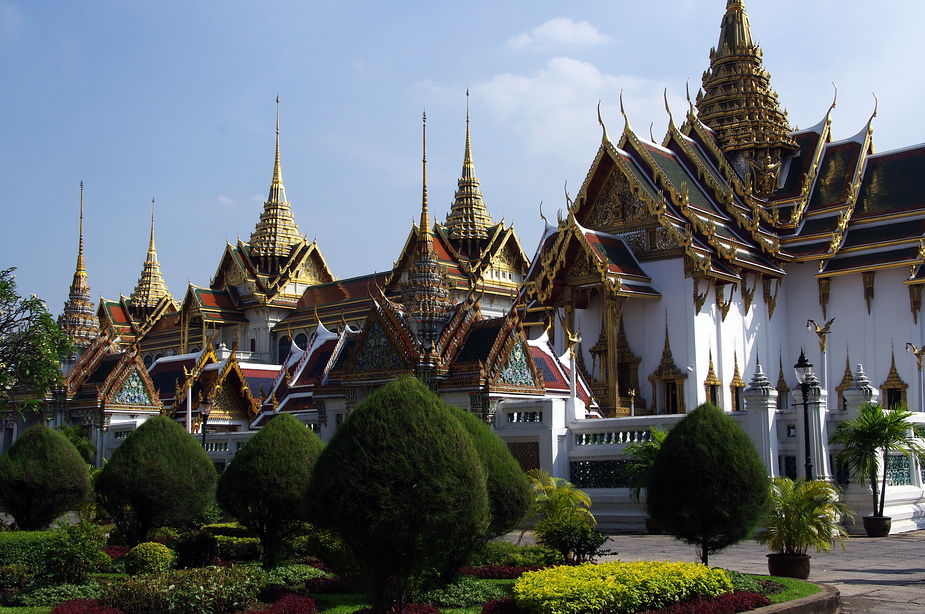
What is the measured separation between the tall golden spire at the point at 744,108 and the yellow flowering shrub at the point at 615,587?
25872 mm

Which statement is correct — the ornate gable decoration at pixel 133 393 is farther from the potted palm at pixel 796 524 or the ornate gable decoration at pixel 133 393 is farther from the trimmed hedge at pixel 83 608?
the potted palm at pixel 796 524

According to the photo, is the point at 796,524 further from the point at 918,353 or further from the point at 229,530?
the point at 918,353

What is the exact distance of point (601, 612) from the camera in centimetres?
789

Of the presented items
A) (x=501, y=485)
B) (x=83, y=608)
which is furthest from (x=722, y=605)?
(x=83, y=608)

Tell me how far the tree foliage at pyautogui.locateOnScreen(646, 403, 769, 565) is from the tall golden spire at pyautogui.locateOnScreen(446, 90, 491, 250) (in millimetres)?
45720

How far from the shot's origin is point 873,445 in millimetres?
15391

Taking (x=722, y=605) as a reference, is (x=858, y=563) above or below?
below

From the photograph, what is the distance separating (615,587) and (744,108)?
2904 cm

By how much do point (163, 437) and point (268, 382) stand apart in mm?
17510

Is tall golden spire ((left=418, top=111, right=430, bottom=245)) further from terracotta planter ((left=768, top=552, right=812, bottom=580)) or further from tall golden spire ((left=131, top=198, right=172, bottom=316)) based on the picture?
tall golden spire ((left=131, top=198, right=172, bottom=316))

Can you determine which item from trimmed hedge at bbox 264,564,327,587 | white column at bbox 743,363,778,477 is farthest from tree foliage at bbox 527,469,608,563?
white column at bbox 743,363,778,477

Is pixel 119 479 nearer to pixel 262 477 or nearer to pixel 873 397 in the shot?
pixel 262 477

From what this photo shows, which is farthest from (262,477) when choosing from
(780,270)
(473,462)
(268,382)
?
(780,270)

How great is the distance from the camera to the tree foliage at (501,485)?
9688mm
